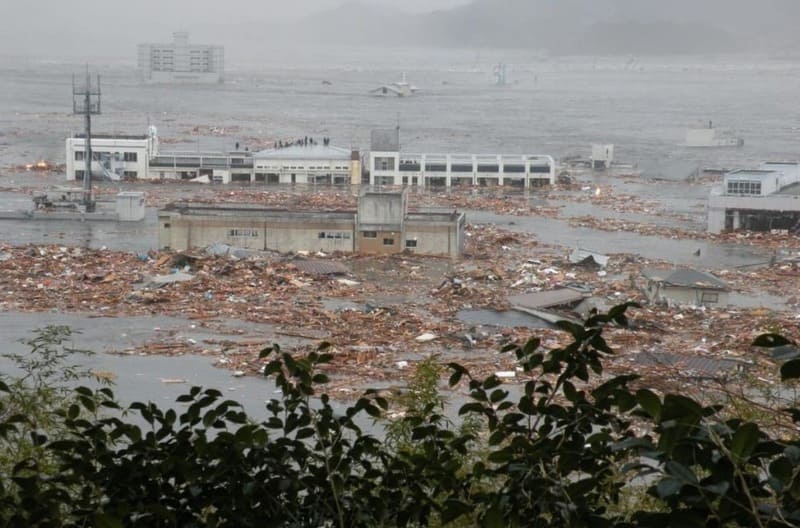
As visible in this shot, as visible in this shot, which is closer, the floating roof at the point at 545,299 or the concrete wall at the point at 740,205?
the floating roof at the point at 545,299

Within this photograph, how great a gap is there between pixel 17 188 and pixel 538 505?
9914 millimetres

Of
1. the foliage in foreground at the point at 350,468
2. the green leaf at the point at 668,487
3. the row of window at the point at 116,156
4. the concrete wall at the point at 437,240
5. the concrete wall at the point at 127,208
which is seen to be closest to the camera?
the green leaf at the point at 668,487

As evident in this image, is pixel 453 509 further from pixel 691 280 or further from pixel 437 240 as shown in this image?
pixel 437 240

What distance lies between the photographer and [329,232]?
286 inches

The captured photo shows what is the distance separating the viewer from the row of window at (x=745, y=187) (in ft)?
29.2

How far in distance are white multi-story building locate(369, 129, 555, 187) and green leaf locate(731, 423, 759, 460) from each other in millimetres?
10159

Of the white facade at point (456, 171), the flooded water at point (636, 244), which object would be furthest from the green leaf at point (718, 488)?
the white facade at point (456, 171)

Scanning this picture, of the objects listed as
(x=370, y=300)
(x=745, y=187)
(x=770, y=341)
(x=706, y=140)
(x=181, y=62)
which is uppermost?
(x=181, y=62)

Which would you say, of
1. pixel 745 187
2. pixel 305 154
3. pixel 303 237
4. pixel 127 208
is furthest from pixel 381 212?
pixel 305 154

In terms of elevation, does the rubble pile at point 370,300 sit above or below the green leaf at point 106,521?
below

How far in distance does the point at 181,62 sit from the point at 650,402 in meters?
33.8

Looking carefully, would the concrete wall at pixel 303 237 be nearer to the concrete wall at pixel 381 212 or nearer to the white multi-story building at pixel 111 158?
the concrete wall at pixel 381 212

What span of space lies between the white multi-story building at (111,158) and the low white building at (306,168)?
3.16ft

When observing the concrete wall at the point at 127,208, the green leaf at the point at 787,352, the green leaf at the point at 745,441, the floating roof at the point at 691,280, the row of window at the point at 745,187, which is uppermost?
the green leaf at the point at 787,352
